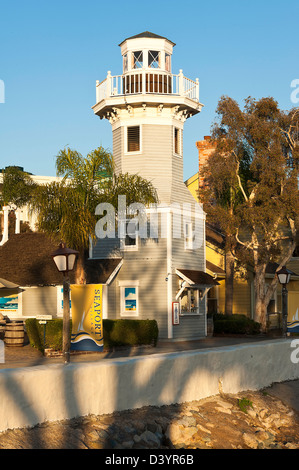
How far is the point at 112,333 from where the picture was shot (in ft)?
77.6

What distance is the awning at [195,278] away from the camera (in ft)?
93.9

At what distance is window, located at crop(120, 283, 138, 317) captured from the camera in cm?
2902

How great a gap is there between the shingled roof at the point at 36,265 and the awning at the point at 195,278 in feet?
9.04

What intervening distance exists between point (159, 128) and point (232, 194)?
21.3 feet

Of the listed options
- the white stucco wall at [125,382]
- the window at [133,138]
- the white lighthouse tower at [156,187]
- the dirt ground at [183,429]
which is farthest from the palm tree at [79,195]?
the dirt ground at [183,429]

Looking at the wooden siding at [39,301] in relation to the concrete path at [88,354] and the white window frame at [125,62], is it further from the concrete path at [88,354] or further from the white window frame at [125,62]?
the white window frame at [125,62]

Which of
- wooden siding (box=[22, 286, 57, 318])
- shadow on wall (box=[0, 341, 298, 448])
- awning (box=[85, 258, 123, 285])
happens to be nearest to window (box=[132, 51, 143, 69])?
awning (box=[85, 258, 123, 285])

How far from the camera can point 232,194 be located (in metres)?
35.2

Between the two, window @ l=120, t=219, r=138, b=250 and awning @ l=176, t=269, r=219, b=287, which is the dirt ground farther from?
window @ l=120, t=219, r=138, b=250
